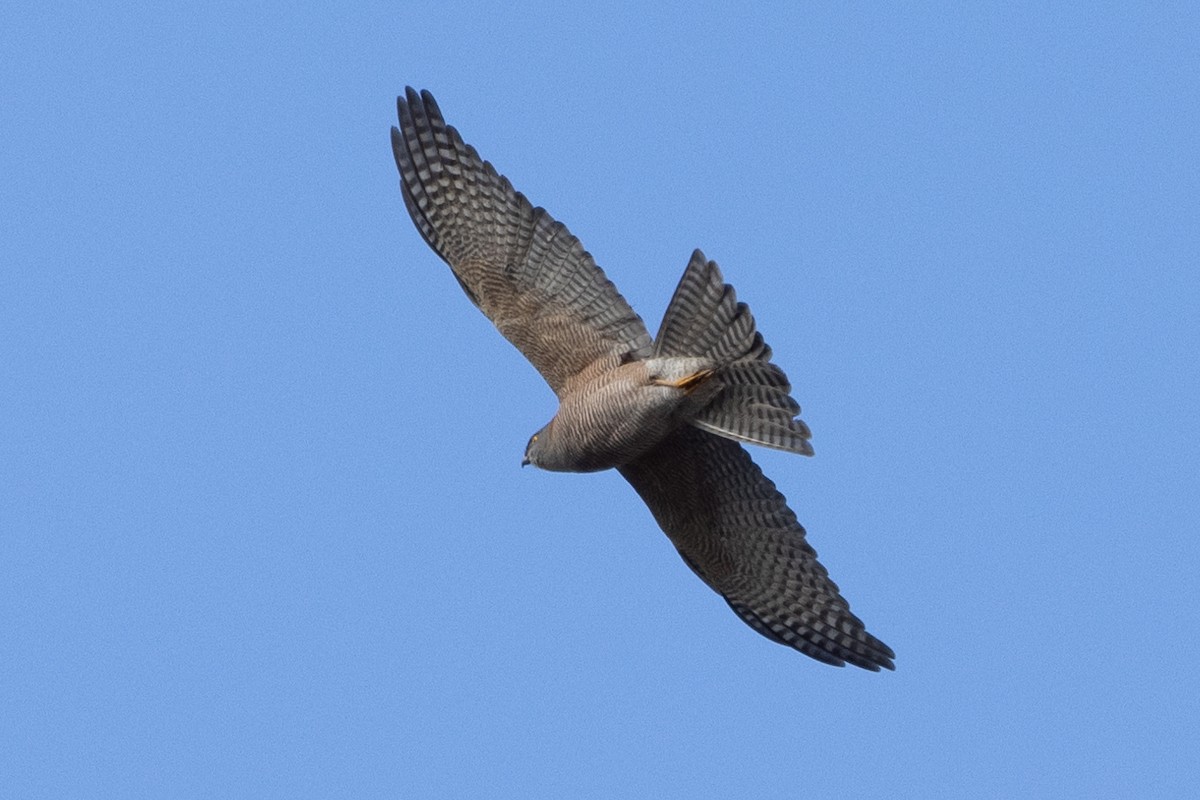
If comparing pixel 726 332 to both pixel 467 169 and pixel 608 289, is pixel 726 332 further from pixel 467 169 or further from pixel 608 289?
pixel 467 169

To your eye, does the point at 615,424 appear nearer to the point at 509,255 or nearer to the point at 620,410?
the point at 620,410

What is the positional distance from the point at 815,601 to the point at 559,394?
2386mm

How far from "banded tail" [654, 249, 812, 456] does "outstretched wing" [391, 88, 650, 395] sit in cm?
102

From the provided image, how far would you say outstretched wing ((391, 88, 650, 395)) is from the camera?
14992 mm

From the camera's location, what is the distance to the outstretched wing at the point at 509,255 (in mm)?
14992

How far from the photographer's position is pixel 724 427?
13930 mm

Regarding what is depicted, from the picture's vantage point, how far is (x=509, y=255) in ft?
50.0

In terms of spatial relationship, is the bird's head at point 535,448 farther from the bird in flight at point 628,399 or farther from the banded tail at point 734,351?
the banded tail at point 734,351

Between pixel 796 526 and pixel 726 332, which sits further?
pixel 796 526

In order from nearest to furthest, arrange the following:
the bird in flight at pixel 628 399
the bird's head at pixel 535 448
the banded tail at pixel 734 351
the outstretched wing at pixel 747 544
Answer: the banded tail at pixel 734 351 < the bird in flight at pixel 628 399 < the bird's head at pixel 535 448 < the outstretched wing at pixel 747 544

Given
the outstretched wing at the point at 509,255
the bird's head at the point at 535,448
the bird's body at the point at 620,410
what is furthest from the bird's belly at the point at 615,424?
the outstretched wing at the point at 509,255

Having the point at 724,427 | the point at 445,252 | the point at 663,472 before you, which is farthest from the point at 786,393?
the point at 445,252

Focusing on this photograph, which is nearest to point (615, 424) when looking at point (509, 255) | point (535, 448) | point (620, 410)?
point (620, 410)

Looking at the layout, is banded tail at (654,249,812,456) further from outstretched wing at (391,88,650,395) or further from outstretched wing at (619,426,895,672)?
outstretched wing at (619,426,895,672)
